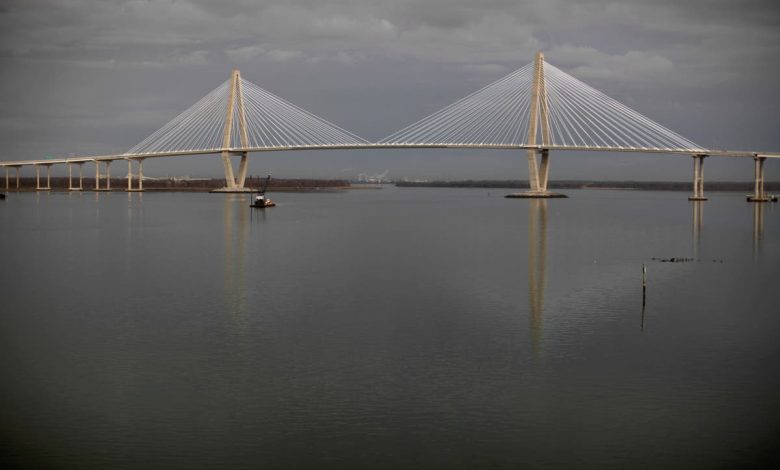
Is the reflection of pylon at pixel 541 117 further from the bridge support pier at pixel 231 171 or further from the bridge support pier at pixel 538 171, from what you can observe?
the bridge support pier at pixel 231 171

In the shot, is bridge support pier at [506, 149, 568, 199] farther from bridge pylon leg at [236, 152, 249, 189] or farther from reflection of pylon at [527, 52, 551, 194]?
bridge pylon leg at [236, 152, 249, 189]

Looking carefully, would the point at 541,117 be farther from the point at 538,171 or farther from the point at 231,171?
the point at 231,171

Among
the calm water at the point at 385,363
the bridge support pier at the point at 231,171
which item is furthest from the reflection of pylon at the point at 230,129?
the calm water at the point at 385,363

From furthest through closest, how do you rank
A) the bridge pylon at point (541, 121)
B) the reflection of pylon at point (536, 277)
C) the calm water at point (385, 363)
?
the bridge pylon at point (541, 121) < the reflection of pylon at point (536, 277) < the calm water at point (385, 363)

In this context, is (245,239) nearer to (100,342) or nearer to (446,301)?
(446,301)

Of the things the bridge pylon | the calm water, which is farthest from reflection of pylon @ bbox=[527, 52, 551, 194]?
the calm water

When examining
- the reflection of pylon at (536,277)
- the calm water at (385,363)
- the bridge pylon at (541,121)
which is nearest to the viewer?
the calm water at (385,363)

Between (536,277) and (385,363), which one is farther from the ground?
(536,277)

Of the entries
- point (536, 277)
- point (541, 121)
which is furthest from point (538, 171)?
A: point (536, 277)
